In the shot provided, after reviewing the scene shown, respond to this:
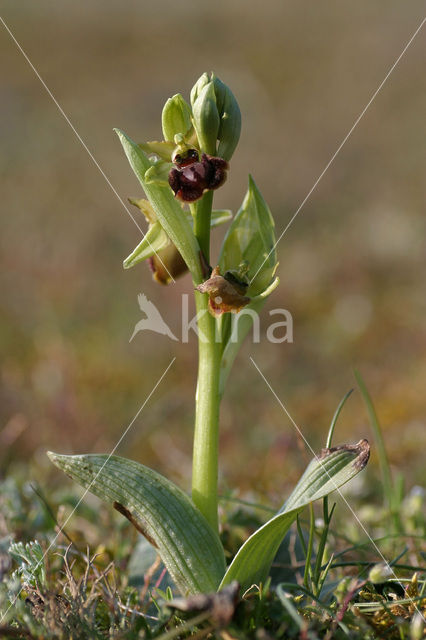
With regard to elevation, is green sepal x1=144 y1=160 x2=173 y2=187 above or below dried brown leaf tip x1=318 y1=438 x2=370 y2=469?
above

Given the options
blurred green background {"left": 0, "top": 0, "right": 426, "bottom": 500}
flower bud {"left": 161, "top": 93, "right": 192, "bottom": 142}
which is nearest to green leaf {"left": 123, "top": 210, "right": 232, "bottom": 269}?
flower bud {"left": 161, "top": 93, "right": 192, "bottom": 142}

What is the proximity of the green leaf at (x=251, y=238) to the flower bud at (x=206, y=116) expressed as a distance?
221mm

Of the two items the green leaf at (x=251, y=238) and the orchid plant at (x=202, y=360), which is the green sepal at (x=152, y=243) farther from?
the green leaf at (x=251, y=238)

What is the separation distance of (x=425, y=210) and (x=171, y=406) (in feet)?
14.4

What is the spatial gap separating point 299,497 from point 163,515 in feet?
1.26

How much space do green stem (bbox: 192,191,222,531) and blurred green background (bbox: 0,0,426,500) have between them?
1089mm

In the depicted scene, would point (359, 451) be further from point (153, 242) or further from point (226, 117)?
point (226, 117)

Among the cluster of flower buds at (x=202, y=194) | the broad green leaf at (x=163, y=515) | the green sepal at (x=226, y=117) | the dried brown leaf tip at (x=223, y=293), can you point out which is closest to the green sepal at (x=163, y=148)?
the cluster of flower buds at (x=202, y=194)

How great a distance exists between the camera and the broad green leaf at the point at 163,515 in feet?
5.76

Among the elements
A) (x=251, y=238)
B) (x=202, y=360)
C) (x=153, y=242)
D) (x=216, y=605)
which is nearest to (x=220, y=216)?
(x=251, y=238)

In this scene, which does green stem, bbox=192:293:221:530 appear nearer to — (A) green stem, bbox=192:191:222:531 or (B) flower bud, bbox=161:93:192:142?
(A) green stem, bbox=192:191:222:531

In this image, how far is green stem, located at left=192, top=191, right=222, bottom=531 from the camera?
1.84 metres

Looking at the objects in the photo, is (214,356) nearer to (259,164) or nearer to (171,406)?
(171,406)

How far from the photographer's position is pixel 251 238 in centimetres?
198
